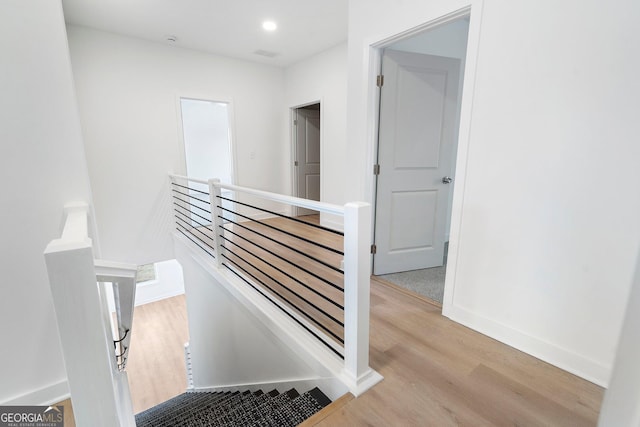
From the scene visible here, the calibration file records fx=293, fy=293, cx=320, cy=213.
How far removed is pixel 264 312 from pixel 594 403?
181 cm

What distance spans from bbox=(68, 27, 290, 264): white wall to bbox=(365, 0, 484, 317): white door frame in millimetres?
2742

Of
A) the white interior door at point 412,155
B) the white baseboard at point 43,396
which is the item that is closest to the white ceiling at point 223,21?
the white interior door at point 412,155

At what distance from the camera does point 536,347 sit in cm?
164

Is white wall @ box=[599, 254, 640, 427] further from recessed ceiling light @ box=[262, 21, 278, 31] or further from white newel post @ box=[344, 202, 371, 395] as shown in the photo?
recessed ceiling light @ box=[262, 21, 278, 31]

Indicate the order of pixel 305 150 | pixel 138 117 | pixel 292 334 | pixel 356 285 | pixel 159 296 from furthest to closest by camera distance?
1. pixel 159 296
2. pixel 305 150
3. pixel 138 117
4. pixel 292 334
5. pixel 356 285

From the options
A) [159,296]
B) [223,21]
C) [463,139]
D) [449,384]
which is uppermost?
[223,21]

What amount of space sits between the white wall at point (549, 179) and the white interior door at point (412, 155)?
53 cm

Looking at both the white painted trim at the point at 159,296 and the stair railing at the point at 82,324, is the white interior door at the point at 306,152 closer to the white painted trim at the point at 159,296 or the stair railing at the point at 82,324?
the white painted trim at the point at 159,296

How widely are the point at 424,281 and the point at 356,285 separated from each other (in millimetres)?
1454

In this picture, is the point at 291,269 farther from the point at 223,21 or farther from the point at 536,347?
A: the point at 223,21

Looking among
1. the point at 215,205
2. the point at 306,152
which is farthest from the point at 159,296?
the point at 215,205

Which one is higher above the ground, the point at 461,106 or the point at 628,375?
the point at 461,106

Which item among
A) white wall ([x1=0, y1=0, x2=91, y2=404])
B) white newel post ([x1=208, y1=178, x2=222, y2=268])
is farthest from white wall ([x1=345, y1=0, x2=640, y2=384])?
white wall ([x1=0, y1=0, x2=91, y2=404])

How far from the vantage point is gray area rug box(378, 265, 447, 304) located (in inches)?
93.9
